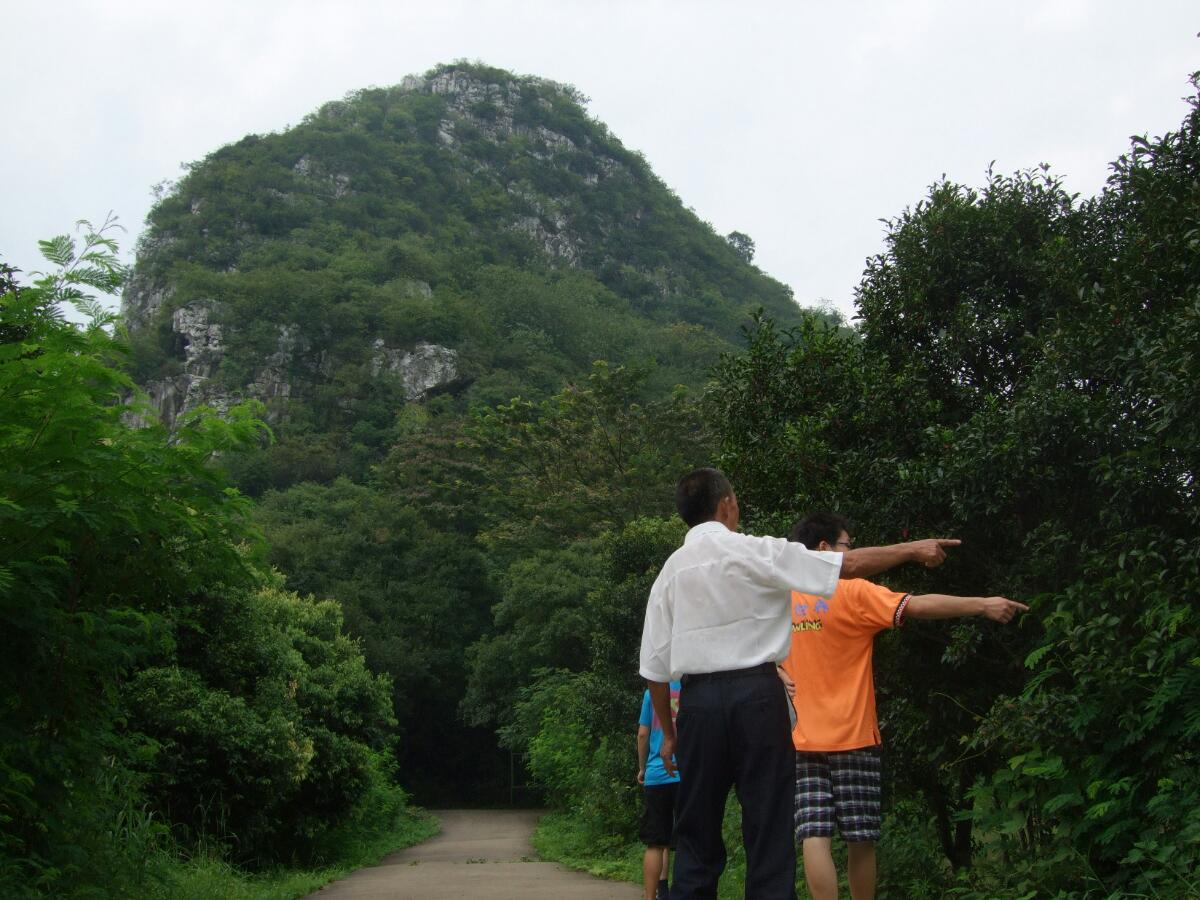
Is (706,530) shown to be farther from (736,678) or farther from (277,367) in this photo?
(277,367)

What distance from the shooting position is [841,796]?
456cm

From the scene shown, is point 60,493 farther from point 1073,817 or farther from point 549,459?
point 549,459

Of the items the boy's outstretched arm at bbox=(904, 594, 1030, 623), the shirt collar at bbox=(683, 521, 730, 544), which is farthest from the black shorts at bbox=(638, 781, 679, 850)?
the shirt collar at bbox=(683, 521, 730, 544)

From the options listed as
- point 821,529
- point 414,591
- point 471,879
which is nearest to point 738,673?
point 821,529

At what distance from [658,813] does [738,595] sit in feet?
8.95

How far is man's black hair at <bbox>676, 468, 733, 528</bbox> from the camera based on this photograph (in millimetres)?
3990

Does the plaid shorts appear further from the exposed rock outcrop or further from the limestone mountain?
the exposed rock outcrop

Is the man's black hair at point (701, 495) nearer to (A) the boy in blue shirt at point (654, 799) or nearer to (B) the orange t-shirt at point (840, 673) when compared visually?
(B) the orange t-shirt at point (840, 673)

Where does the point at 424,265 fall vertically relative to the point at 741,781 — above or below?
above

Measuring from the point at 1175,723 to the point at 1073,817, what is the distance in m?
0.73

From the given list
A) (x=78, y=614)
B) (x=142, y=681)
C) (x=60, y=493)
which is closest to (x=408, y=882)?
(x=142, y=681)

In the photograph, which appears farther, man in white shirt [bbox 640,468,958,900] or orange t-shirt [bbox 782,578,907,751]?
orange t-shirt [bbox 782,578,907,751]

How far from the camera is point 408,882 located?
33.8ft

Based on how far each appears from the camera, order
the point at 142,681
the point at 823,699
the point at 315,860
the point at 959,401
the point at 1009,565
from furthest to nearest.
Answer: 1. the point at 315,860
2. the point at 142,681
3. the point at 959,401
4. the point at 1009,565
5. the point at 823,699
